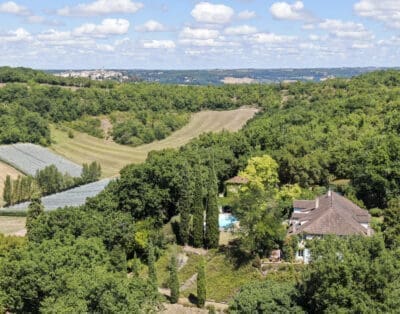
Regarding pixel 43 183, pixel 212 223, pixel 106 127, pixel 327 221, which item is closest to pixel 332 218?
pixel 327 221

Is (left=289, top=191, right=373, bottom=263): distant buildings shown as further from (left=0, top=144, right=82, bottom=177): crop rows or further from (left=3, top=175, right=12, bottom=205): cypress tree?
(left=0, top=144, right=82, bottom=177): crop rows

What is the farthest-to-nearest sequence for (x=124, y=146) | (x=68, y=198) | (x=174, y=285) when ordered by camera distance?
1. (x=124, y=146)
2. (x=68, y=198)
3. (x=174, y=285)

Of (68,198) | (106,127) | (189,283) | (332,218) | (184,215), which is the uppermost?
(332,218)

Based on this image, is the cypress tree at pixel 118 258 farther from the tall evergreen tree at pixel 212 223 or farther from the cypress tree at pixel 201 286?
the tall evergreen tree at pixel 212 223

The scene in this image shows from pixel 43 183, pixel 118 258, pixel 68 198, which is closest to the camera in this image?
pixel 118 258

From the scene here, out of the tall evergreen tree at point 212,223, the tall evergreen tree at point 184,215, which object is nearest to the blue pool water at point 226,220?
the tall evergreen tree at point 212,223

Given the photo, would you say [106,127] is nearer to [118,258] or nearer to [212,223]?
[212,223]

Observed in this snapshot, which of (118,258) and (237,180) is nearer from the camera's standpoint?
(118,258)

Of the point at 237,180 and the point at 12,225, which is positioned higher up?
the point at 237,180

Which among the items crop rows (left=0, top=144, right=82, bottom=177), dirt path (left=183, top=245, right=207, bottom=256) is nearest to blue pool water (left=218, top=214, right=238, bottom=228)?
dirt path (left=183, top=245, right=207, bottom=256)
